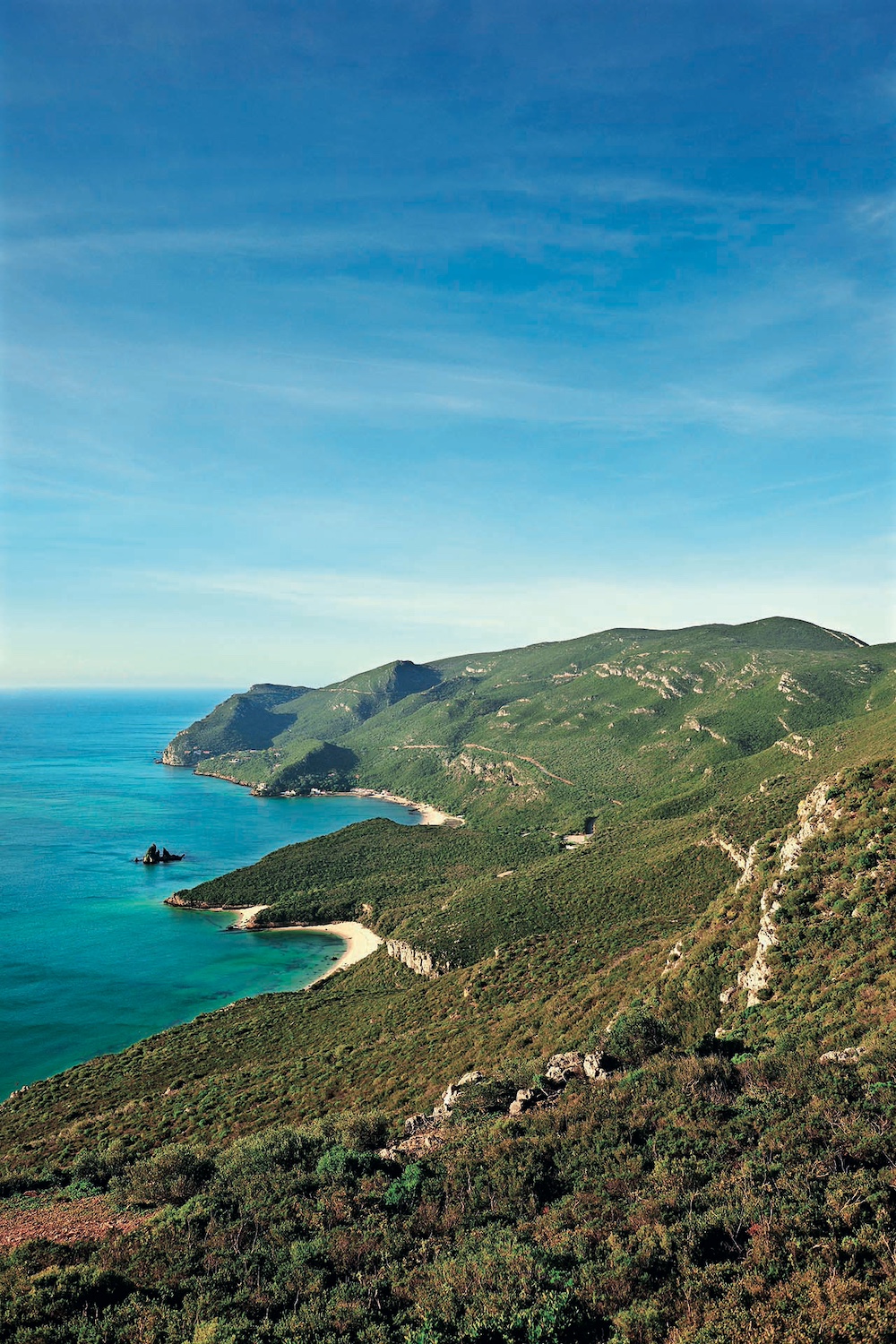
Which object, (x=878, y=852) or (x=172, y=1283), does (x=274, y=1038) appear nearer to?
(x=172, y=1283)

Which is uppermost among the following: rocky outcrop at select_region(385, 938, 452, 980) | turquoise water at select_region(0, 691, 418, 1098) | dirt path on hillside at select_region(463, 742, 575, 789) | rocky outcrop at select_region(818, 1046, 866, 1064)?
rocky outcrop at select_region(818, 1046, 866, 1064)

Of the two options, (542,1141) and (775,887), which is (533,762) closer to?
(775,887)

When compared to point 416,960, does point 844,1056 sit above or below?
above

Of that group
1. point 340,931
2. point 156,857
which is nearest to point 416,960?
point 340,931

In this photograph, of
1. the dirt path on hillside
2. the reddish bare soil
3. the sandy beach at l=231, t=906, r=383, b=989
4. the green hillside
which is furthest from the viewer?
the dirt path on hillside

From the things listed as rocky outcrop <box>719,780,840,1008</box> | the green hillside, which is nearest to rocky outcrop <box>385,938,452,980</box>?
the green hillside

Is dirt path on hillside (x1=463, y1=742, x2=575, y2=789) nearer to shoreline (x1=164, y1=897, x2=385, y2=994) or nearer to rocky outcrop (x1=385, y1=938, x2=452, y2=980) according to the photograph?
shoreline (x1=164, y1=897, x2=385, y2=994)

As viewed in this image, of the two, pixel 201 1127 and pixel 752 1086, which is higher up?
pixel 752 1086

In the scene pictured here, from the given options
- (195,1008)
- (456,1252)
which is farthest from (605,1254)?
(195,1008)

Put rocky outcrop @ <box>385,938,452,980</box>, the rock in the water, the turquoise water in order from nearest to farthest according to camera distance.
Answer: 1. rocky outcrop @ <box>385,938,452,980</box>
2. the turquoise water
3. the rock in the water
